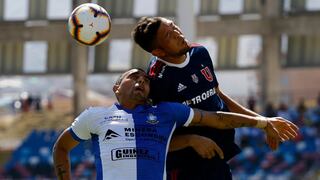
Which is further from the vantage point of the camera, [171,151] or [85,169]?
[85,169]

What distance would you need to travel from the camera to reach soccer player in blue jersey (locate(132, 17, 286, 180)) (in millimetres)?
6016

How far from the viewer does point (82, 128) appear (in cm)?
581

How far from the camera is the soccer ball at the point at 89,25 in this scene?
21.1ft

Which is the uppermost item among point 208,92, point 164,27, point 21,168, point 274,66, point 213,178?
point 164,27

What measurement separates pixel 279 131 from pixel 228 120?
0.32 meters

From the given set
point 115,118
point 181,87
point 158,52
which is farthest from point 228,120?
point 115,118

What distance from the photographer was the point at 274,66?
29828 mm

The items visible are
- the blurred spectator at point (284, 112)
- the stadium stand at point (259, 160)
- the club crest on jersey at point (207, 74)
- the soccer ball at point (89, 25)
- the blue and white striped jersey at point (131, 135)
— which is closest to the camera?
the blue and white striped jersey at point (131, 135)

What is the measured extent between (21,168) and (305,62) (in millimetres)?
10142

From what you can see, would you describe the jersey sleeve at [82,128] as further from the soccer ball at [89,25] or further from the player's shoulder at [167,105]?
the soccer ball at [89,25]

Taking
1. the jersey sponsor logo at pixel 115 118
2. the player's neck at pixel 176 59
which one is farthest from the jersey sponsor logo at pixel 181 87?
the jersey sponsor logo at pixel 115 118

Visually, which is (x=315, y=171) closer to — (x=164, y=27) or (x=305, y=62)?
(x=305, y=62)

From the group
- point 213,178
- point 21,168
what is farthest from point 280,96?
point 213,178

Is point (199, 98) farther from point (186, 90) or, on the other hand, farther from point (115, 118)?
point (115, 118)
